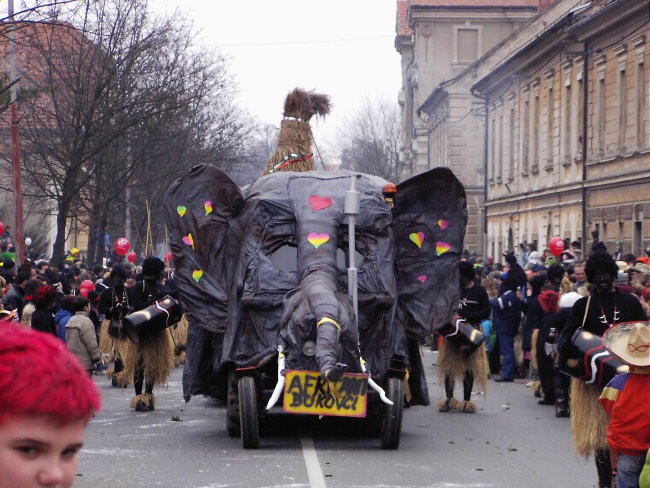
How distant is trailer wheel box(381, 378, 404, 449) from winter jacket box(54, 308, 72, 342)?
487 centimetres

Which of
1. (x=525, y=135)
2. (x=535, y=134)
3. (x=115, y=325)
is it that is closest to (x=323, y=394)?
(x=115, y=325)

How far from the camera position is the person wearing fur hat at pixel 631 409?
8.06m

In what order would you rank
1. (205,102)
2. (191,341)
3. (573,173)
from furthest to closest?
(205,102) → (573,173) → (191,341)

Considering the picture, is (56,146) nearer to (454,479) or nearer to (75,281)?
(75,281)

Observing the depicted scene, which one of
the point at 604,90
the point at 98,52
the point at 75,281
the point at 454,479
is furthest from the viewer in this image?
the point at 604,90

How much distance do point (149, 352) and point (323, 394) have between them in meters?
4.53

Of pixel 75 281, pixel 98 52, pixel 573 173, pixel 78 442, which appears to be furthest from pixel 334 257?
pixel 573 173

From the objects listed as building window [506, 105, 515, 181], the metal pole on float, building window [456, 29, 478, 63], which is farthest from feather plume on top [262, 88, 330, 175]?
building window [456, 29, 478, 63]

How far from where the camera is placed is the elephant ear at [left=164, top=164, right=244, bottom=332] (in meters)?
13.7

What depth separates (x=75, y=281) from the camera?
80.3ft

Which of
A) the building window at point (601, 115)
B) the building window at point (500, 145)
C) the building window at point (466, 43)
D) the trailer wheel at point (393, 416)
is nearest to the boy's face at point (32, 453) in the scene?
the trailer wheel at point (393, 416)

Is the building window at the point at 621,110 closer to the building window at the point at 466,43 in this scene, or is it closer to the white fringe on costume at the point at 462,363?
the white fringe on costume at the point at 462,363

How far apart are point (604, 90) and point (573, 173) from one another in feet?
14.5

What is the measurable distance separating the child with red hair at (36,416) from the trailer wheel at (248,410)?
32.1ft
